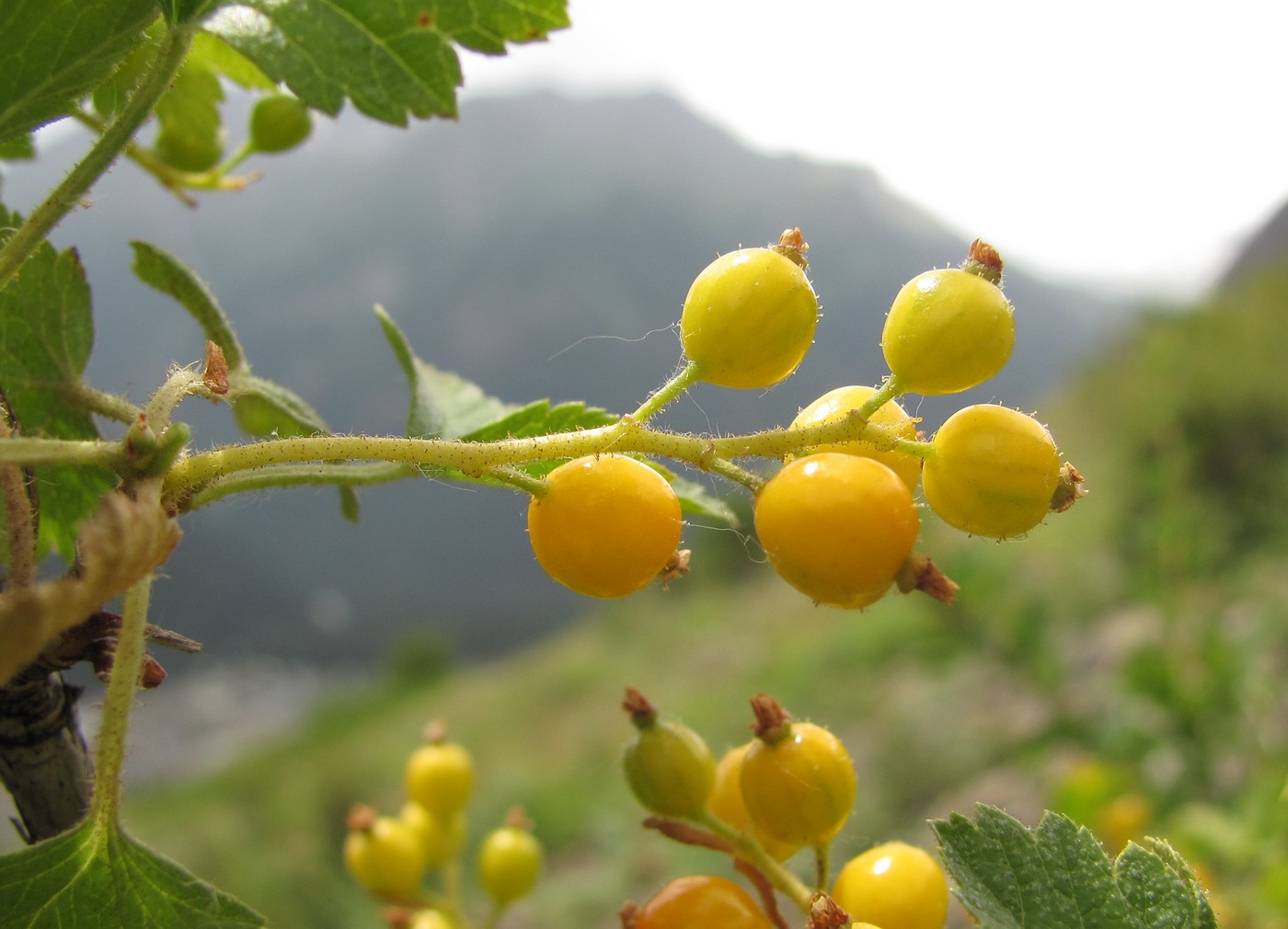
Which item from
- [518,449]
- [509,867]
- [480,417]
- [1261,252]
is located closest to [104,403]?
[480,417]

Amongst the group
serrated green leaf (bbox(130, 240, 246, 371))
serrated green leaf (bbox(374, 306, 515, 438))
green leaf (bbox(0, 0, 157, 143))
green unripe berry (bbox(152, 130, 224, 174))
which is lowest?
serrated green leaf (bbox(374, 306, 515, 438))

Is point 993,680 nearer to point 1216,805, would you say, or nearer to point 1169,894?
point 1216,805

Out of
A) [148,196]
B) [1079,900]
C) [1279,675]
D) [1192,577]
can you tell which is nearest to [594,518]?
[1079,900]

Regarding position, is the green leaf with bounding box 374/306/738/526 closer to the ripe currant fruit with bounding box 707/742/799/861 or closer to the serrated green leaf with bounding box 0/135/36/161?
the ripe currant fruit with bounding box 707/742/799/861

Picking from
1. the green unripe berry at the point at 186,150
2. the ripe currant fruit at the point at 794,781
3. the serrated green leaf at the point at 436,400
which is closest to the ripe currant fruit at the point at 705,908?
the ripe currant fruit at the point at 794,781

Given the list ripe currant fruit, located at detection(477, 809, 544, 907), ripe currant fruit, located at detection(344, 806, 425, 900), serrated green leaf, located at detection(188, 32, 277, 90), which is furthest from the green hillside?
serrated green leaf, located at detection(188, 32, 277, 90)

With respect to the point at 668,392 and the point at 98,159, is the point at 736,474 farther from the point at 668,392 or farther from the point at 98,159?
the point at 98,159

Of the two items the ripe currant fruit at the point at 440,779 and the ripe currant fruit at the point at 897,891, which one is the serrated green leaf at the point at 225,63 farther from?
the ripe currant fruit at the point at 897,891
